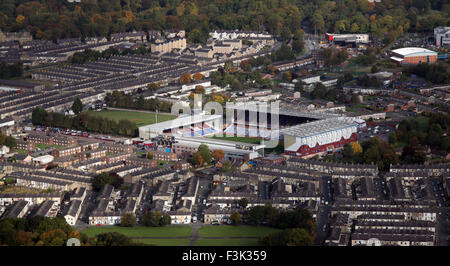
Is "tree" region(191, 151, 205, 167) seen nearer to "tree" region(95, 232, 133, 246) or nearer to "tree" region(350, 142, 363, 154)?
"tree" region(350, 142, 363, 154)

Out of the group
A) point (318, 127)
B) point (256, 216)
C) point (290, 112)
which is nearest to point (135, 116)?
point (290, 112)

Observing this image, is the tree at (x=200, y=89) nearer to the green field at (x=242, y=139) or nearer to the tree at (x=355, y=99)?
the tree at (x=355, y=99)

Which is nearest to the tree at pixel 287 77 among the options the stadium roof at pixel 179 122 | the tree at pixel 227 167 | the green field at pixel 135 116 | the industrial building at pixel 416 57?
the industrial building at pixel 416 57

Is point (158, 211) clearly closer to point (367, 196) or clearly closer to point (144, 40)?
point (367, 196)

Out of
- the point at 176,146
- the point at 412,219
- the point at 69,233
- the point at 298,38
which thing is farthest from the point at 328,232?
the point at 298,38

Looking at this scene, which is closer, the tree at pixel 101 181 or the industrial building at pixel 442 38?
the tree at pixel 101 181
